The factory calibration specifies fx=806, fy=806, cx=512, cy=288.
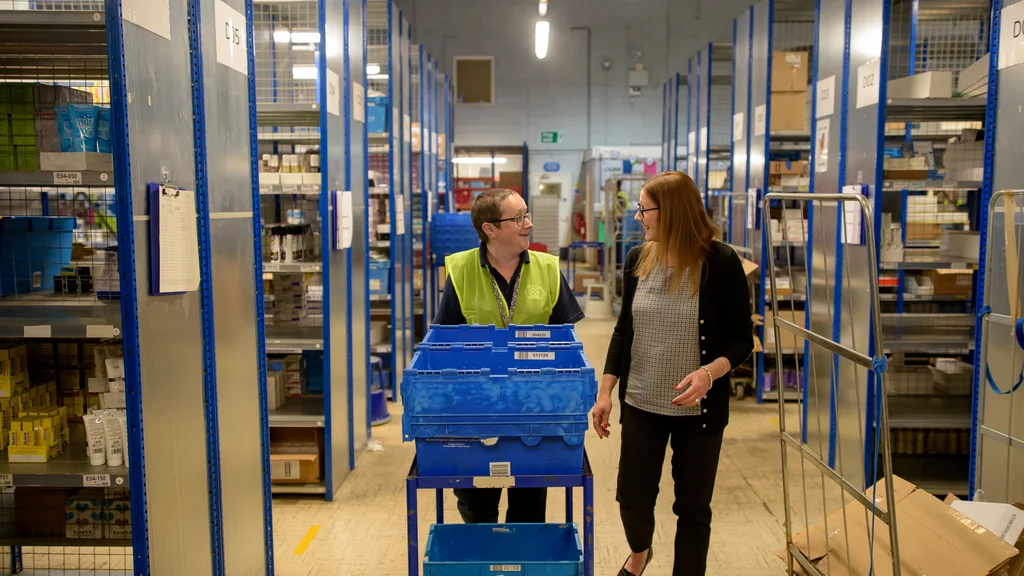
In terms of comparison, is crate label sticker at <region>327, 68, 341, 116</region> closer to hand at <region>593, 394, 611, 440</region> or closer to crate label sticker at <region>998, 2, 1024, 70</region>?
hand at <region>593, 394, 611, 440</region>

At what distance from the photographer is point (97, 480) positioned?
248 centimetres

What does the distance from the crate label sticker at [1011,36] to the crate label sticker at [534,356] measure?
2579 mm

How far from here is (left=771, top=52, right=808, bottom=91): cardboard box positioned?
274 inches

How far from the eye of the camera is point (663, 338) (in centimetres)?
287

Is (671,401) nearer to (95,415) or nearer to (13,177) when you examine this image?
(95,415)

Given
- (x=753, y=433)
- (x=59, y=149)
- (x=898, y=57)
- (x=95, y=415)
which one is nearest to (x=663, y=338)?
(x=95, y=415)

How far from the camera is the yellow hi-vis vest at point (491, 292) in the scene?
10.1ft

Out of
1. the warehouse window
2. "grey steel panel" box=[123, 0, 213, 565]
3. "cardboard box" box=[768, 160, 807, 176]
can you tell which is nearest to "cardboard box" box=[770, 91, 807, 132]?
"cardboard box" box=[768, 160, 807, 176]

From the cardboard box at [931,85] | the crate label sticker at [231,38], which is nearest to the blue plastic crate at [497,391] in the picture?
→ the crate label sticker at [231,38]

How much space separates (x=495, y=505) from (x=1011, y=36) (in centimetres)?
303

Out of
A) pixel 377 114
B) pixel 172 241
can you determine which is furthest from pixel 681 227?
pixel 377 114

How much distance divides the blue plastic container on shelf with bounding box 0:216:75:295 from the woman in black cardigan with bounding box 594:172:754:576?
2.35m

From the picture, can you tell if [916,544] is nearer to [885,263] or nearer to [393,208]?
[885,263]

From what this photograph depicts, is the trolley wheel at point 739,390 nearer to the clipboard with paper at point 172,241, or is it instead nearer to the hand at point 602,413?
the hand at point 602,413
